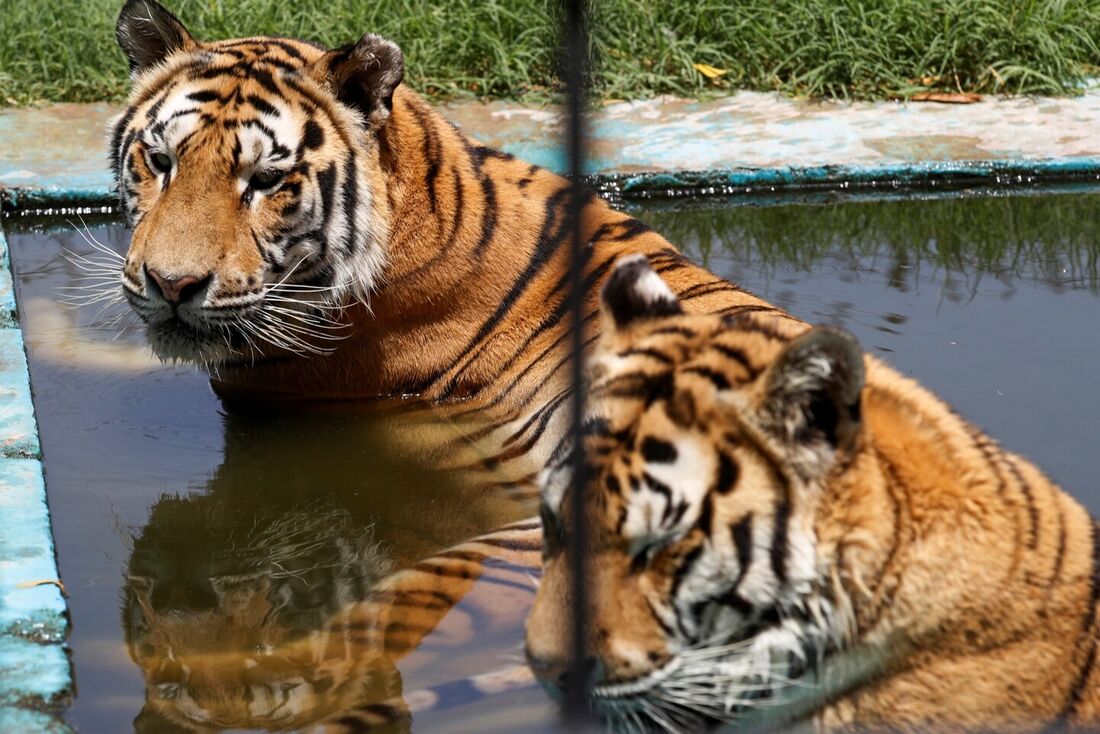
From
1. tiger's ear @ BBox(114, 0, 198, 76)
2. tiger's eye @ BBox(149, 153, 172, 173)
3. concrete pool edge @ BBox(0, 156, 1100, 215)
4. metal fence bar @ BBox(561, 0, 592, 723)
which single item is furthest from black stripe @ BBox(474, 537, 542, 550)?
concrete pool edge @ BBox(0, 156, 1100, 215)

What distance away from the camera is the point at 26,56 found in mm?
7523

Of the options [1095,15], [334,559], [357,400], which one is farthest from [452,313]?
[1095,15]

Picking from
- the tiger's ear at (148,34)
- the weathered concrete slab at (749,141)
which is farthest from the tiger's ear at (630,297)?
the weathered concrete slab at (749,141)

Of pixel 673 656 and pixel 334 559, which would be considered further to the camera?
pixel 334 559

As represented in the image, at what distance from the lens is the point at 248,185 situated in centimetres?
418

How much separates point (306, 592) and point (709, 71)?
4.81m

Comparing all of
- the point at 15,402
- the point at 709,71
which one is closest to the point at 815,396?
the point at 15,402

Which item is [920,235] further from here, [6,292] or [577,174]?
[577,174]

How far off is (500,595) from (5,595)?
101 centimetres

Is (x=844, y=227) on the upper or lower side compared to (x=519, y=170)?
lower

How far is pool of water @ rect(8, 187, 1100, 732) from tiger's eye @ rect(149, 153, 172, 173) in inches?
29.5

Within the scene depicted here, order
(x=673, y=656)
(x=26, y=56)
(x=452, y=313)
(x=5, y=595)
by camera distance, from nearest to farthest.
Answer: (x=673, y=656)
(x=5, y=595)
(x=452, y=313)
(x=26, y=56)

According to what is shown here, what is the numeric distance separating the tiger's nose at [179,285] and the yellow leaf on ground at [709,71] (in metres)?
4.18

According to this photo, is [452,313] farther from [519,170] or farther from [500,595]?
[500,595]
